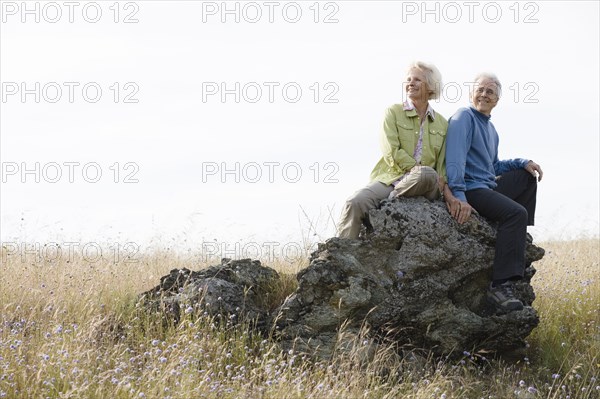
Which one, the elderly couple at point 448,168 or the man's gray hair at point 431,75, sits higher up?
the man's gray hair at point 431,75

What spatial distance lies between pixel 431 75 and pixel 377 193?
142 centimetres

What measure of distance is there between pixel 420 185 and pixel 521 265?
1446mm

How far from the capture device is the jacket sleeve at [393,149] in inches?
285

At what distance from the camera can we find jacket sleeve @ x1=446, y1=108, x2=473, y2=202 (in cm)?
721

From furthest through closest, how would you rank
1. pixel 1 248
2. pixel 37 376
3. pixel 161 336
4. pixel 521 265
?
pixel 1 248 → pixel 521 265 → pixel 161 336 → pixel 37 376

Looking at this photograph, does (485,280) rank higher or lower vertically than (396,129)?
lower

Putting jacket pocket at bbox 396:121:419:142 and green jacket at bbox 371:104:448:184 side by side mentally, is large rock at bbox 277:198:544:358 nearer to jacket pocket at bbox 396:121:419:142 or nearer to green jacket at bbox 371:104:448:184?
green jacket at bbox 371:104:448:184

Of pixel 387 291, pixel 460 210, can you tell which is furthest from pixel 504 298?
pixel 387 291

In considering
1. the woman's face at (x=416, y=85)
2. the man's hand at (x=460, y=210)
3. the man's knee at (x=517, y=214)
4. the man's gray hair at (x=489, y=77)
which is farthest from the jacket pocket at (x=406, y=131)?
the man's knee at (x=517, y=214)

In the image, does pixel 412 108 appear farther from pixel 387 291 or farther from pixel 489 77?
pixel 387 291

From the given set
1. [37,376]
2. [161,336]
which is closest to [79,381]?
[37,376]

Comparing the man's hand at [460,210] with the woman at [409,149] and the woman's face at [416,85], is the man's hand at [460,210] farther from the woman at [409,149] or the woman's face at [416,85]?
the woman's face at [416,85]

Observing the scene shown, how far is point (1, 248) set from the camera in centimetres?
1115

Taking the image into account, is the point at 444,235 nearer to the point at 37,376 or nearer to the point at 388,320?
the point at 388,320
